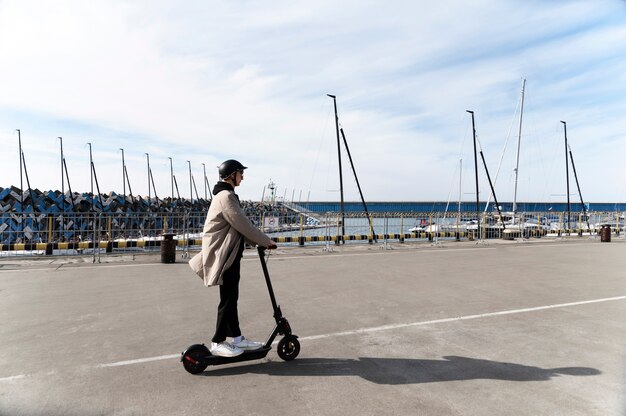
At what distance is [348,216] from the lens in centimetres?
1952

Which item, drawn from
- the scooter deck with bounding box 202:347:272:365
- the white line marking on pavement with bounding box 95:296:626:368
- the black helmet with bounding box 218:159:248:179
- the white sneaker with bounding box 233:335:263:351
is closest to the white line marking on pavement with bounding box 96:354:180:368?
the white line marking on pavement with bounding box 95:296:626:368

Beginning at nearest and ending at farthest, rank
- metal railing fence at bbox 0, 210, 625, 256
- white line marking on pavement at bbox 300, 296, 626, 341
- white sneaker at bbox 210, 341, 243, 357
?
1. white sneaker at bbox 210, 341, 243, 357
2. white line marking on pavement at bbox 300, 296, 626, 341
3. metal railing fence at bbox 0, 210, 625, 256

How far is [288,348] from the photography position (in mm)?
4117

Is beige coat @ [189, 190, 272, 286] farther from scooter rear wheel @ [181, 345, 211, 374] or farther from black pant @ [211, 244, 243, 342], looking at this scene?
scooter rear wheel @ [181, 345, 211, 374]

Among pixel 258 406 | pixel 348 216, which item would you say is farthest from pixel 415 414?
pixel 348 216

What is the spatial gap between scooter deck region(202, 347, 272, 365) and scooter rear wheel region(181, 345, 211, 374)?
0.04 meters

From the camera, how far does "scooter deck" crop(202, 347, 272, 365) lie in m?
3.79

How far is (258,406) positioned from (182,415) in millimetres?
573

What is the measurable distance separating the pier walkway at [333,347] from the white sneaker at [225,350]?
19cm

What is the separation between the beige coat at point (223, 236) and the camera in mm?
3785

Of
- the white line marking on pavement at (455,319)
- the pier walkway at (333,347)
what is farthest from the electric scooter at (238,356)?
the white line marking on pavement at (455,319)

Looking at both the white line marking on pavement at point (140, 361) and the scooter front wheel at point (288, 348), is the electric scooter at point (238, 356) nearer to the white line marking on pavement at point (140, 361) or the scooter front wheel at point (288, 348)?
the scooter front wheel at point (288, 348)

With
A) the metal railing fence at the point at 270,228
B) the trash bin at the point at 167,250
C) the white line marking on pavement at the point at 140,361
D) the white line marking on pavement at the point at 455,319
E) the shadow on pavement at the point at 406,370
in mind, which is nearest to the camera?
the shadow on pavement at the point at 406,370

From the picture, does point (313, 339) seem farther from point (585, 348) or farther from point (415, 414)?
point (585, 348)
